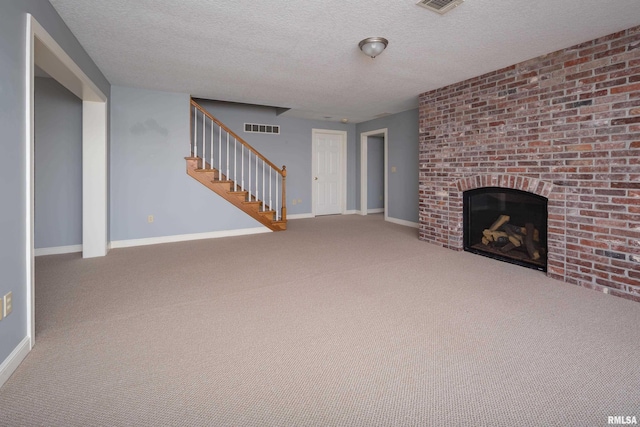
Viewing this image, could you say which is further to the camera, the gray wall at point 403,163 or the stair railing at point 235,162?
the gray wall at point 403,163

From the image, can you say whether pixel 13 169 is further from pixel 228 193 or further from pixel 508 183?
pixel 508 183

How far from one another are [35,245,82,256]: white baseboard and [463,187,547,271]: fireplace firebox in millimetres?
5417

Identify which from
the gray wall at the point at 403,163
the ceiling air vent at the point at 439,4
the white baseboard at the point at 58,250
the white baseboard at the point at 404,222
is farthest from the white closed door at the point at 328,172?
the ceiling air vent at the point at 439,4

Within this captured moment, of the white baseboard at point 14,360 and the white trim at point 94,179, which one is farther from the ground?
the white trim at point 94,179

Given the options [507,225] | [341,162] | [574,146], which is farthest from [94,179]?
[574,146]

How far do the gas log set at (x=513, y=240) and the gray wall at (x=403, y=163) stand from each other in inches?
90.0

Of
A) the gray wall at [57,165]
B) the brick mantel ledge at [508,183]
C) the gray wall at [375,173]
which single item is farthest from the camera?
the gray wall at [375,173]

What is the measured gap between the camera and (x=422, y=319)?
2.27m

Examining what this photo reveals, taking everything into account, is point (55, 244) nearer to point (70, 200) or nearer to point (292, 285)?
point (70, 200)

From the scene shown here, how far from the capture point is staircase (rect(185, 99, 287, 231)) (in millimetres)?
5188

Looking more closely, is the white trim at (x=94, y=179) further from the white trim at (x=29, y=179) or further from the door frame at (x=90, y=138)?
the white trim at (x=29, y=179)

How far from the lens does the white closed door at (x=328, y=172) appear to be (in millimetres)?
7742

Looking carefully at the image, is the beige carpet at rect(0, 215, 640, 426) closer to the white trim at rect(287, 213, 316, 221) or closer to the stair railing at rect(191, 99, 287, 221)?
the stair railing at rect(191, 99, 287, 221)

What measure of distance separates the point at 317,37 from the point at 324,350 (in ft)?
8.76
